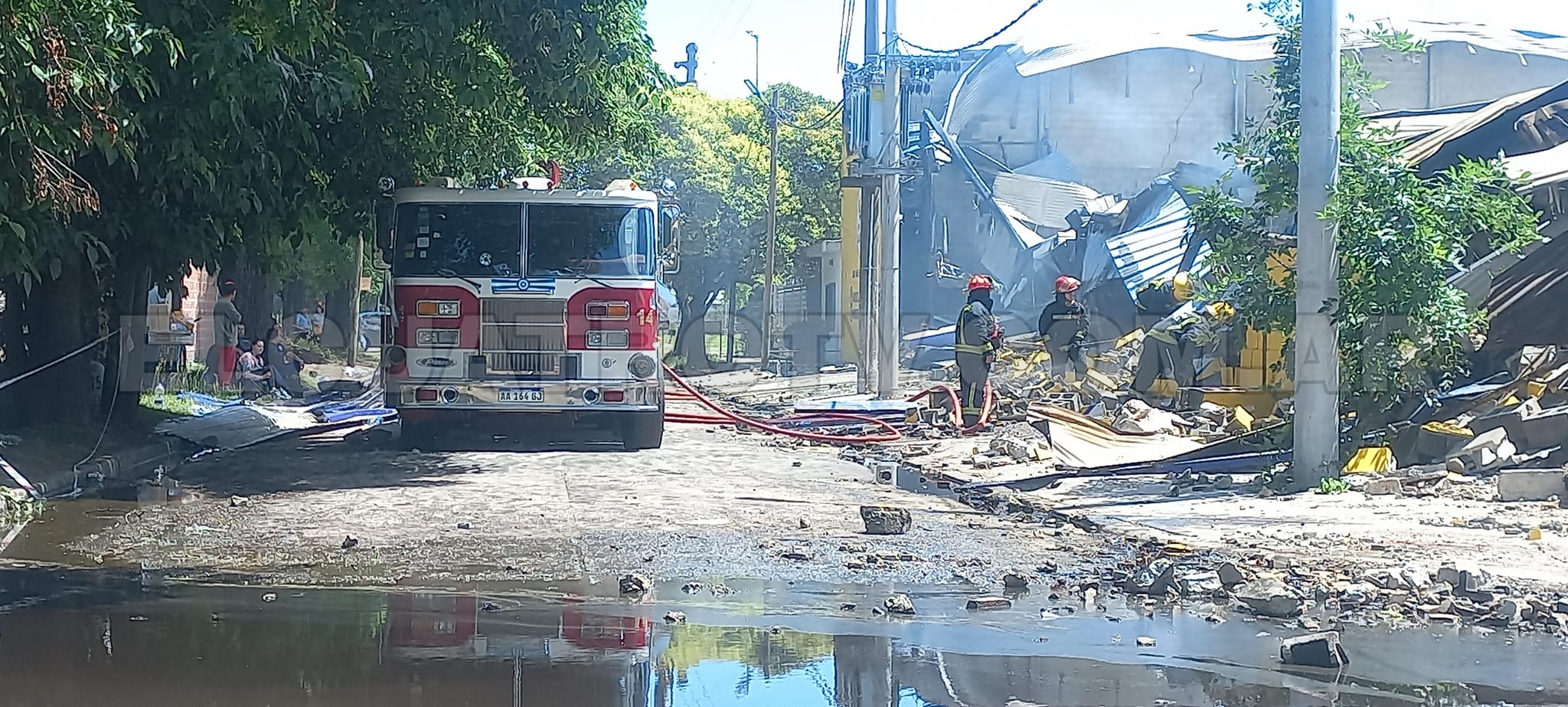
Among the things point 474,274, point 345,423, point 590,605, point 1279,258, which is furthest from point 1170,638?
point 345,423

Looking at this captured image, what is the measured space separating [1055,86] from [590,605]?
33041 millimetres

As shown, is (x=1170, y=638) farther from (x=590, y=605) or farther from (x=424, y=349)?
(x=424, y=349)

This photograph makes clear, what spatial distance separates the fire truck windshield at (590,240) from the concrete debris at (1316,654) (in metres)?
9.74

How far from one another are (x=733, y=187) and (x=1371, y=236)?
35725 millimetres

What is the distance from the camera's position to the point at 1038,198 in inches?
1374

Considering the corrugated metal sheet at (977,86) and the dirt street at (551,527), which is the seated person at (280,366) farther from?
the corrugated metal sheet at (977,86)

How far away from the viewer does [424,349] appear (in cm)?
1475

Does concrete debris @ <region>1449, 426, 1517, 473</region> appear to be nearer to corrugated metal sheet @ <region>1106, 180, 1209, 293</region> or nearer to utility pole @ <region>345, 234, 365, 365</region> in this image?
corrugated metal sheet @ <region>1106, 180, 1209, 293</region>

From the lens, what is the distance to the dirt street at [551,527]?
27.4 ft

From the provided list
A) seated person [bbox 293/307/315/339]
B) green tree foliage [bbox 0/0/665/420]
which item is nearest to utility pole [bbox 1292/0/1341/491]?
green tree foliage [bbox 0/0/665/420]

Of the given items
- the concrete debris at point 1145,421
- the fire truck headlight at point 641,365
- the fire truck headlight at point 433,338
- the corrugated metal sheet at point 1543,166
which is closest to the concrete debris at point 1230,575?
the corrugated metal sheet at point 1543,166

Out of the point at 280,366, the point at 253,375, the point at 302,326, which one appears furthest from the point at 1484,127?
the point at 302,326

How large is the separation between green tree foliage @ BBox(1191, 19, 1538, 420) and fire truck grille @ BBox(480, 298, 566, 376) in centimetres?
608

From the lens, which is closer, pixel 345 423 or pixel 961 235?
pixel 345 423
